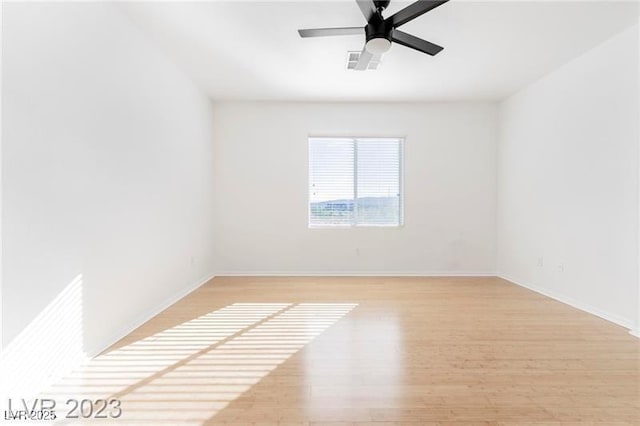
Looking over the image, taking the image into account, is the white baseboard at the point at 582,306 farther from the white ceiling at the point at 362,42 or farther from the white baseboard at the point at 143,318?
the white baseboard at the point at 143,318

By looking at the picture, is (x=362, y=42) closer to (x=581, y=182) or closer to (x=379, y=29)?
(x=379, y=29)

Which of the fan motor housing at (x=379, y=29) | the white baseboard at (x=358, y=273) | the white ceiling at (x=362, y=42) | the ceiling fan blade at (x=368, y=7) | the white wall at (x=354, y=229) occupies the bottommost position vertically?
the white baseboard at (x=358, y=273)

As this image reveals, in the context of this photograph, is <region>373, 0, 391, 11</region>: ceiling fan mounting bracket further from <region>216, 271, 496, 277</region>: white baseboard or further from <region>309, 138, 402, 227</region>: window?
<region>216, 271, 496, 277</region>: white baseboard

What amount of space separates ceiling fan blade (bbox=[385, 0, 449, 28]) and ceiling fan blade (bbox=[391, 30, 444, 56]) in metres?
0.12

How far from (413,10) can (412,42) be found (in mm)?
452

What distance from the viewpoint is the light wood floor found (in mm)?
1685

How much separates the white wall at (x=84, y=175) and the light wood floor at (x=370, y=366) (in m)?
0.41

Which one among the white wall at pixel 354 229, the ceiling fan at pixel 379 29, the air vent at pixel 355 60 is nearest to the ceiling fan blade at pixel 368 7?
the ceiling fan at pixel 379 29

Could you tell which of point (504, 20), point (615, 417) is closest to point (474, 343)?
point (615, 417)

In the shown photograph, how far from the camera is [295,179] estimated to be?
504 centimetres

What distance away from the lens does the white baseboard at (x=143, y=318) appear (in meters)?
2.38

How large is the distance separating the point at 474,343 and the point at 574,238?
6.62 feet

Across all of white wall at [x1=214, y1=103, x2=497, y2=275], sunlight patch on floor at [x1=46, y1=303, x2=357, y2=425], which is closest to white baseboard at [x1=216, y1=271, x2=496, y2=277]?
white wall at [x1=214, y1=103, x2=497, y2=275]

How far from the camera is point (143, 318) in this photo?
9.77 feet
